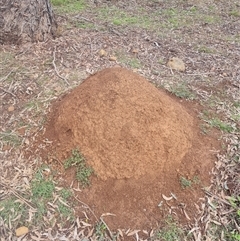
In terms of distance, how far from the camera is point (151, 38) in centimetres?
436

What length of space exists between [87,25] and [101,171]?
271 centimetres

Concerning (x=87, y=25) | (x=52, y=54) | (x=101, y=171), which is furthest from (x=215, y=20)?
(x=101, y=171)

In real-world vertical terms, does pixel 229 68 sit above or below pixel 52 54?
below

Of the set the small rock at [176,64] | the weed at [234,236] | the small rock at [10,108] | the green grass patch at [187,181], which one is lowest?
the weed at [234,236]

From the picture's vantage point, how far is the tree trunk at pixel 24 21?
358cm

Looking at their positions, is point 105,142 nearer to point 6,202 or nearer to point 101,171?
point 101,171

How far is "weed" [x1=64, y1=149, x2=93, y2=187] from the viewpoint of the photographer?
7.55 feet

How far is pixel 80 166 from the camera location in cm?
235

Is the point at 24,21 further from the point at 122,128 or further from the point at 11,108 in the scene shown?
the point at 122,128

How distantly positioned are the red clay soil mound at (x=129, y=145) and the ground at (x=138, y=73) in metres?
0.02

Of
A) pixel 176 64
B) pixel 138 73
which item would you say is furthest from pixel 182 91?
pixel 176 64

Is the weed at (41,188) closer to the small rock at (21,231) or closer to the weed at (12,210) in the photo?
the weed at (12,210)

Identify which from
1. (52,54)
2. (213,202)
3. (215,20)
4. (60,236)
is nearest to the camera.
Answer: (60,236)

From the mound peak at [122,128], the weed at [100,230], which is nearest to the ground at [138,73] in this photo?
the weed at [100,230]
